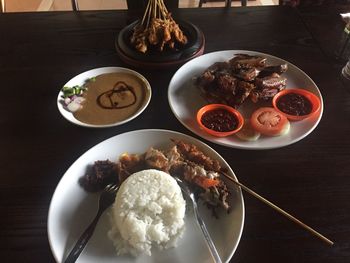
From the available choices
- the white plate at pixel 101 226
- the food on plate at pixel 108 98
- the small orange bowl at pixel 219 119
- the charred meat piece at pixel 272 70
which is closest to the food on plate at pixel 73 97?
the food on plate at pixel 108 98

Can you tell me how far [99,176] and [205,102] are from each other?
66 cm

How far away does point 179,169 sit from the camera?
1224 millimetres

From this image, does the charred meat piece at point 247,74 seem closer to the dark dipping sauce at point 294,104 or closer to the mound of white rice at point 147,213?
the dark dipping sauce at point 294,104

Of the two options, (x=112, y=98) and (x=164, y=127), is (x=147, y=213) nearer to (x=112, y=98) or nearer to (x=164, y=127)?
(x=164, y=127)

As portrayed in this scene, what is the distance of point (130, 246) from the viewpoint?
1.02 meters

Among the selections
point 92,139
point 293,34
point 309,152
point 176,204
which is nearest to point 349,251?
point 309,152

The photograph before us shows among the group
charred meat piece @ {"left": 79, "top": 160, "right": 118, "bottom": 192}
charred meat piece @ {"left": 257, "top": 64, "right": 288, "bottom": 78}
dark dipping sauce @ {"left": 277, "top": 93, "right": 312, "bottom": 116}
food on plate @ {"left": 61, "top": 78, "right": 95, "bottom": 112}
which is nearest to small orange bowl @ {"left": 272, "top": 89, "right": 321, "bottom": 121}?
dark dipping sauce @ {"left": 277, "top": 93, "right": 312, "bottom": 116}

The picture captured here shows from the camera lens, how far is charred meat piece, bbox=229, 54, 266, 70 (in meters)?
1.59

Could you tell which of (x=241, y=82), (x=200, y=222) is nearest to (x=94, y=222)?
(x=200, y=222)

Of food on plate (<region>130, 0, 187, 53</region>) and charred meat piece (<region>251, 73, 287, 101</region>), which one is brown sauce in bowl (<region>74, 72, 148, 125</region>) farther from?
charred meat piece (<region>251, 73, 287, 101</region>)

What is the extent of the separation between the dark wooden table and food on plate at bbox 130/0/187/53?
136mm

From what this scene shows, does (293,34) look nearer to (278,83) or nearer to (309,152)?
(278,83)

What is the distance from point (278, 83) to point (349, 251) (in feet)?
2.62

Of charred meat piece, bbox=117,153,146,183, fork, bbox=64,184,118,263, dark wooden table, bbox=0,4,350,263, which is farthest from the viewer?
charred meat piece, bbox=117,153,146,183
